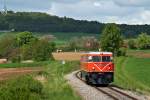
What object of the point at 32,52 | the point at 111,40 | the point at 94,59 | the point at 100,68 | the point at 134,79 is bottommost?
the point at 32,52

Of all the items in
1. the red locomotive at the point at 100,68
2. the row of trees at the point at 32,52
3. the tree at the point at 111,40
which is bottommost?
the row of trees at the point at 32,52

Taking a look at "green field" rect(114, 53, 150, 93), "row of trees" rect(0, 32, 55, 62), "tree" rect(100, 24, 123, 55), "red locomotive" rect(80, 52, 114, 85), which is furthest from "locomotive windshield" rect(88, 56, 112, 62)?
"row of trees" rect(0, 32, 55, 62)

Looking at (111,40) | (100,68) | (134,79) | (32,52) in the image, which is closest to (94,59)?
(100,68)

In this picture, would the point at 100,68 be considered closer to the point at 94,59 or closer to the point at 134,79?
the point at 94,59

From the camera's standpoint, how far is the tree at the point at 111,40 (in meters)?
157

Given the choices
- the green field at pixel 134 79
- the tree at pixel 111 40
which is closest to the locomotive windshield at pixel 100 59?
the green field at pixel 134 79

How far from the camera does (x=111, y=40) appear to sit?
159500 millimetres

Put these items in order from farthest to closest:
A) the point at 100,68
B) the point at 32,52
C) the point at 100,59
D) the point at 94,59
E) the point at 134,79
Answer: the point at 32,52, the point at 134,79, the point at 94,59, the point at 100,59, the point at 100,68

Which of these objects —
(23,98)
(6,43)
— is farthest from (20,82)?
(6,43)

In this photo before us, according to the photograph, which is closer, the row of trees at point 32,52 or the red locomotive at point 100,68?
the red locomotive at point 100,68

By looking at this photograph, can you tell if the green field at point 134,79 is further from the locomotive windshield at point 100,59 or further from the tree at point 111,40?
the tree at point 111,40

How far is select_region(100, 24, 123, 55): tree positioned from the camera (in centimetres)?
15712

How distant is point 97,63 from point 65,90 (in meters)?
11.1

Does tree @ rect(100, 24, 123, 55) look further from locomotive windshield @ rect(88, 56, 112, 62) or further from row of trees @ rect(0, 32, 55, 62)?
locomotive windshield @ rect(88, 56, 112, 62)
